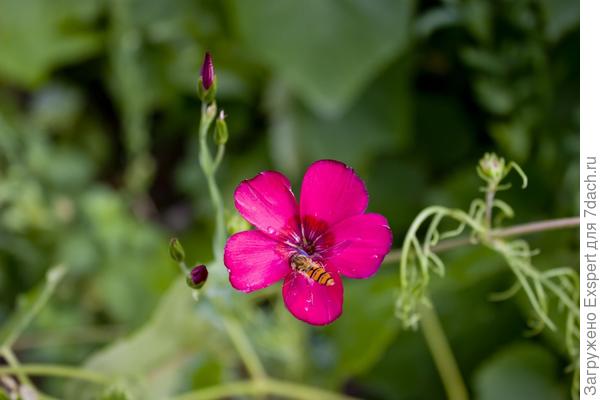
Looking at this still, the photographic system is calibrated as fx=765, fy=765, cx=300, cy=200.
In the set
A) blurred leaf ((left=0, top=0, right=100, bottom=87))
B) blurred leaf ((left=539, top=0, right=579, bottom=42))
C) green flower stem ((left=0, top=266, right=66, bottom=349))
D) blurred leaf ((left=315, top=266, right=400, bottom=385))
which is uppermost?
blurred leaf ((left=0, top=0, right=100, bottom=87))

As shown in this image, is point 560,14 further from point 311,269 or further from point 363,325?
point 311,269

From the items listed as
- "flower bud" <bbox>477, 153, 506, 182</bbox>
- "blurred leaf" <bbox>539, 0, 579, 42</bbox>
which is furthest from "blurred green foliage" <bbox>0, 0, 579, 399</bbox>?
"flower bud" <bbox>477, 153, 506, 182</bbox>

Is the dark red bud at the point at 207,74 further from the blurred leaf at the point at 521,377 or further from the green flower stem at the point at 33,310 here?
the blurred leaf at the point at 521,377

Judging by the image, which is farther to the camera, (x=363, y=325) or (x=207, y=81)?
(x=363, y=325)

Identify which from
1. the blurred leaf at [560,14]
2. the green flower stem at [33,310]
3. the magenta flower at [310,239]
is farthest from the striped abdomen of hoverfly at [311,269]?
the blurred leaf at [560,14]

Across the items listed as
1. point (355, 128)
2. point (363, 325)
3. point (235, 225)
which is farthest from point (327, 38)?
point (235, 225)

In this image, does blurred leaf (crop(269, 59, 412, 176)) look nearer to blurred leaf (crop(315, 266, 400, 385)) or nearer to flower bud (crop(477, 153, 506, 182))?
blurred leaf (crop(315, 266, 400, 385))
